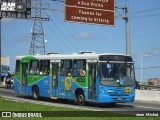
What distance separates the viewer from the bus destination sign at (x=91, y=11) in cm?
3111

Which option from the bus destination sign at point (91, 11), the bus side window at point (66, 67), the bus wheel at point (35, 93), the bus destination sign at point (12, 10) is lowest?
the bus wheel at point (35, 93)

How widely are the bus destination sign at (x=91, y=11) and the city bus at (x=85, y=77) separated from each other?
509 cm

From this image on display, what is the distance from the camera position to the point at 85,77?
76.3ft

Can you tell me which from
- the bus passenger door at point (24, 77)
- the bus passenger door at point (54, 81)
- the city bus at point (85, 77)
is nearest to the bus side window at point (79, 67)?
the city bus at point (85, 77)

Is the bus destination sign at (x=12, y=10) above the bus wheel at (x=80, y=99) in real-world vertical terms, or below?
above

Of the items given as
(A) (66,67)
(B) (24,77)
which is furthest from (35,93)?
(A) (66,67)

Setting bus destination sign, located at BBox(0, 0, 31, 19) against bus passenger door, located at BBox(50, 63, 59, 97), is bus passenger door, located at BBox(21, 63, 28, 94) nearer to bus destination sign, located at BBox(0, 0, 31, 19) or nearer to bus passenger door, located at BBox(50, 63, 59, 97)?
bus passenger door, located at BBox(50, 63, 59, 97)

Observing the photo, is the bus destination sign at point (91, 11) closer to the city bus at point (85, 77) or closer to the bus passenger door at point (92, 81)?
the city bus at point (85, 77)

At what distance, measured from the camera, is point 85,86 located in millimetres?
23234

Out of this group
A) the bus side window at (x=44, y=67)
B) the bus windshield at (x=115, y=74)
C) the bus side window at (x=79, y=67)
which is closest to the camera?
the bus windshield at (x=115, y=74)

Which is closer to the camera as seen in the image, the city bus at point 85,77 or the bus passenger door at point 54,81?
the city bus at point 85,77

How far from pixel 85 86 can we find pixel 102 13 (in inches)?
407

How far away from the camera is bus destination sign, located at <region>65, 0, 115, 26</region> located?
3111cm

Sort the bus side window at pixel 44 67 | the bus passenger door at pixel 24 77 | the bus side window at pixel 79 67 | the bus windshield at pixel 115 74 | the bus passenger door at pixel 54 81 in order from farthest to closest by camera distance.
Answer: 1. the bus passenger door at pixel 24 77
2. the bus side window at pixel 44 67
3. the bus passenger door at pixel 54 81
4. the bus side window at pixel 79 67
5. the bus windshield at pixel 115 74
